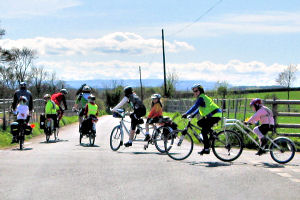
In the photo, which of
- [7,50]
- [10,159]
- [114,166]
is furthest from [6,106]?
[7,50]

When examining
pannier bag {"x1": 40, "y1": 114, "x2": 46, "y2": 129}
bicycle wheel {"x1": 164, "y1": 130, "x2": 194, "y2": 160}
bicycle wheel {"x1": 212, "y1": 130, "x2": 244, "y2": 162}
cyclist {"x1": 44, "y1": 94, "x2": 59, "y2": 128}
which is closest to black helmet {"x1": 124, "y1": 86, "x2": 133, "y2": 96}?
bicycle wheel {"x1": 164, "y1": 130, "x2": 194, "y2": 160}

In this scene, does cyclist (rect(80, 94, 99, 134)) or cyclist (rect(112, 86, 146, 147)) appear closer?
cyclist (rect(112, 86, 146, 147))

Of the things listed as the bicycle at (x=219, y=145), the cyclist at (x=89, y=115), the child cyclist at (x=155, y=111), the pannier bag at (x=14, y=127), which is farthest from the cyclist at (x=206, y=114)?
the pannier bag at (x=14, y=127)

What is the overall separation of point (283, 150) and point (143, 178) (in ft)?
12.2

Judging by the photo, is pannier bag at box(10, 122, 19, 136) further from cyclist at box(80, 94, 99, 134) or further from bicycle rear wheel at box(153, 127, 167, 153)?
bicycle rear wheel at box(153, 127, 167, 153)

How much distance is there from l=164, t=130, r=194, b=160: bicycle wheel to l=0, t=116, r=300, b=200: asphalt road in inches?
10.5

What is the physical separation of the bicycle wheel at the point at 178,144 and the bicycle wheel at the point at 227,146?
1.88 ft

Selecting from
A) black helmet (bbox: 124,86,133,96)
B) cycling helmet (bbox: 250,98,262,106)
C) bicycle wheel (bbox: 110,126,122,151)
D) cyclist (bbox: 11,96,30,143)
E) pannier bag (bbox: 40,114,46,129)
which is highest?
black helmet (bbox: 124,86,133,96)

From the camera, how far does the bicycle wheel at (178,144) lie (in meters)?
10.6

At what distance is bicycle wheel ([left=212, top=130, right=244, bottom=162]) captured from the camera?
33.8 ft

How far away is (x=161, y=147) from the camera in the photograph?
11.9m

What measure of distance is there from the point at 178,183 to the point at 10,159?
480 cm

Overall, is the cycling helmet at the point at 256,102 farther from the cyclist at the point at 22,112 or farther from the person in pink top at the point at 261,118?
the cyclist at the point at 22,112

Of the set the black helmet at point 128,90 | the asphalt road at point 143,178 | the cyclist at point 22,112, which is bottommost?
the asphalt road at point 143,178
